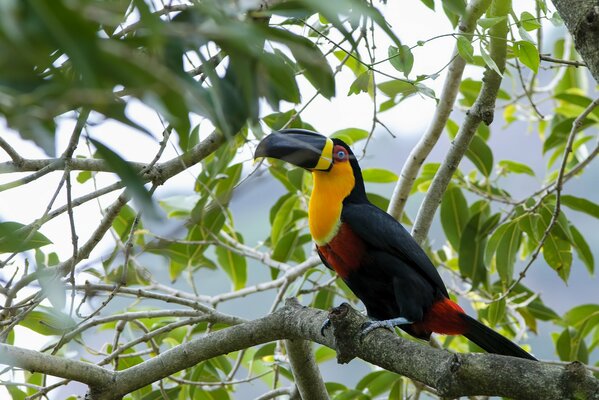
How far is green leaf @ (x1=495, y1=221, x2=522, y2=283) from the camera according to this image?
324 centimetres

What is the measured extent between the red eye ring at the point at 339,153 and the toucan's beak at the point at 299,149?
46mm

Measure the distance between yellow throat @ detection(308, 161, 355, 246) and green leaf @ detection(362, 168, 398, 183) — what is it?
0.34 m

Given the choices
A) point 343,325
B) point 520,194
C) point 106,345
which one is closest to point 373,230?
point 343,325

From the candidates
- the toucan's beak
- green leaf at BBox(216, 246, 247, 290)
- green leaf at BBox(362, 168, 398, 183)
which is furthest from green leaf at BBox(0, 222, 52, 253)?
green leaf at BBox(362, 168, 398, 183)

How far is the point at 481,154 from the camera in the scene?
11.7 feet

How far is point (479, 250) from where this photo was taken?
11.6ft

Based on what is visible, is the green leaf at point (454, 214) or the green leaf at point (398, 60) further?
the green leaf at point (454, 214)

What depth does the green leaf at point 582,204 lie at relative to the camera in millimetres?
3471

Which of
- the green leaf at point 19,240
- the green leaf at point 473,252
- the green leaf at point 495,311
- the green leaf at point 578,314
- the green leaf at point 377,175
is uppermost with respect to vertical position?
the green leaf at point 377,175

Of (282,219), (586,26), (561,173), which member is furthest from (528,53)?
(282,219)

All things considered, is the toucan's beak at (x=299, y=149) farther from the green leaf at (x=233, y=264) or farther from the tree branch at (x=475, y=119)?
the green leaf at (x=233, y=264)

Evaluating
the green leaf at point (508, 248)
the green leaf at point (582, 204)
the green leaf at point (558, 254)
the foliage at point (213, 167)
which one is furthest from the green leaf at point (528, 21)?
the green leaf at point (582, 204)

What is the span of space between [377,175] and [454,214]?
43 cm

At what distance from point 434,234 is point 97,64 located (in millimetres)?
5164
